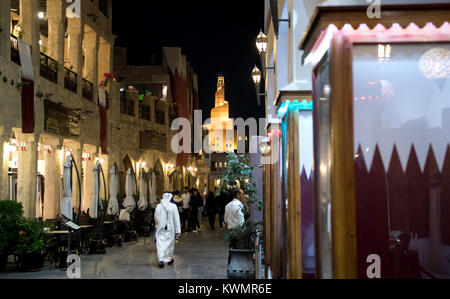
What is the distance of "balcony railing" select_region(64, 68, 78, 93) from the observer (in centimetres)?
2142

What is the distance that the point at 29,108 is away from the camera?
54.4ft

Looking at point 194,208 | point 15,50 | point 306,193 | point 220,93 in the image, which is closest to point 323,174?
point 306,193

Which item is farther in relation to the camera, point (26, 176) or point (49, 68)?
point (49, 68)

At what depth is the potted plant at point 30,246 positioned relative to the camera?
11680 mm

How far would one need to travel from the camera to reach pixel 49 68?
63.9ft

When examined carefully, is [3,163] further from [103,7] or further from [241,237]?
[103,7]

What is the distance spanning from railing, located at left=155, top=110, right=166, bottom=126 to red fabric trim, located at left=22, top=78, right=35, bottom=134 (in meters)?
17.7

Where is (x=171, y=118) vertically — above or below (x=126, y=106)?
above

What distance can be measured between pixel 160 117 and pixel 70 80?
13.4m

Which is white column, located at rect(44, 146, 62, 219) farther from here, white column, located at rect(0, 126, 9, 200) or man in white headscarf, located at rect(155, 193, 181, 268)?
man in white headscarf, located at rect(155, 193, 181, 268)

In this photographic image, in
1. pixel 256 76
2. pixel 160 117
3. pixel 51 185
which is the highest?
pixel 160 117

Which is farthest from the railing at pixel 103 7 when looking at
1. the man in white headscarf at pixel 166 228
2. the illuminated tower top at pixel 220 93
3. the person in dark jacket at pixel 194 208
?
the illuminated tower top at pixel 220 93

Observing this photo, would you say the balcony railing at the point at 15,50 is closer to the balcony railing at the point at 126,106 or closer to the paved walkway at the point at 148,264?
the paved walkway at the point at 148,264
